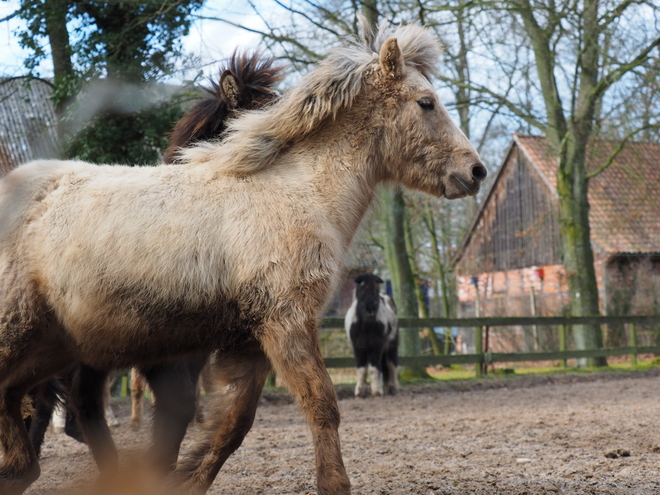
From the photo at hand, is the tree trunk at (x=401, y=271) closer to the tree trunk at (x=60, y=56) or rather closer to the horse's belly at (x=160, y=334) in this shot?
the tree trunk at (x=60, y=56)

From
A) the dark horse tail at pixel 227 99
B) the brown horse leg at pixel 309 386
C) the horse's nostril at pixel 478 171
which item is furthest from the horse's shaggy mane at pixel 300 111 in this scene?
the dark horse tail at pixel 227 99

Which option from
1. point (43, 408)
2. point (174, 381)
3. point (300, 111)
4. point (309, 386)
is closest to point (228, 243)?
point (309, 386)

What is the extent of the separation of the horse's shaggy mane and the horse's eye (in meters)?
0.25

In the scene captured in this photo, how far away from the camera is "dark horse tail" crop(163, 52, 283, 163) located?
4.94m

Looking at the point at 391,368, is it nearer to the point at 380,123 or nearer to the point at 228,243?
the point at 380,123

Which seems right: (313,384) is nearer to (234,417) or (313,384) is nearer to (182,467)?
(234,417)

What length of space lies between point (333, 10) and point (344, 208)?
10.7 meters

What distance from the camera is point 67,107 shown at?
10453mm

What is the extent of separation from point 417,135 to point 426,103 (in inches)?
7.2

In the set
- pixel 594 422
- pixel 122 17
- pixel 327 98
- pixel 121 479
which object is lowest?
pixel 594 422

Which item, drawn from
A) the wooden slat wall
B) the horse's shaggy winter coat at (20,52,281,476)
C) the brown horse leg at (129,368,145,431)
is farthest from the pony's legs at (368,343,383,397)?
the wooden slat wall

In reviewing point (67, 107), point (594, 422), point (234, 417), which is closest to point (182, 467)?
point (234, 417)

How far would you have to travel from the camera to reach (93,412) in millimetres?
4281

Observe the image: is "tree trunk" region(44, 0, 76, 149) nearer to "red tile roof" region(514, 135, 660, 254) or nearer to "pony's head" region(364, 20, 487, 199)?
"pony's head" region(364, 20, 487, 199)
